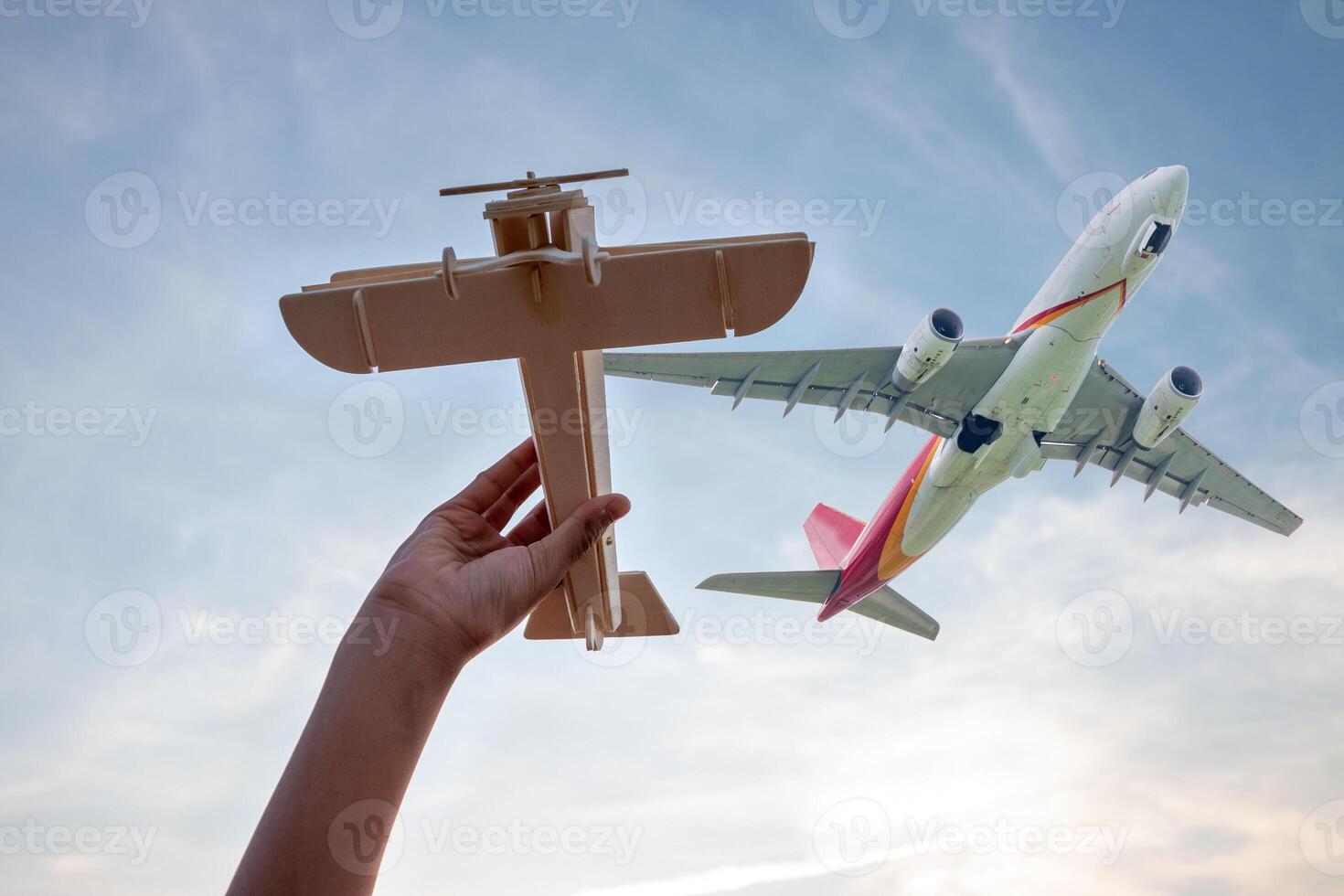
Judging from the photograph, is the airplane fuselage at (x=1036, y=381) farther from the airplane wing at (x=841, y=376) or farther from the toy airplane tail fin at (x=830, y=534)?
the toy airplane tail fin at (x=830, y=534)

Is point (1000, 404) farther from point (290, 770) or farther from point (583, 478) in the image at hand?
point (290, 770)

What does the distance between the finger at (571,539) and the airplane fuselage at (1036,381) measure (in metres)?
18.8

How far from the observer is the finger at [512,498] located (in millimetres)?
5578

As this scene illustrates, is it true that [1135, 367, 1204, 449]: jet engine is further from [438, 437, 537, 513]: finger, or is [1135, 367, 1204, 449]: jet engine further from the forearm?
the forearm

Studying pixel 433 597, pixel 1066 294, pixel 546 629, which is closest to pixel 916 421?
pixel 1066 294

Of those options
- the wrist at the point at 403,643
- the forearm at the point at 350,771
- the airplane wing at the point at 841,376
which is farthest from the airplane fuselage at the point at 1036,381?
the forearm at the point at 350,771

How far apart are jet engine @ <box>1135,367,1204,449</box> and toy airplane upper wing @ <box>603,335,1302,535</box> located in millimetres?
1212

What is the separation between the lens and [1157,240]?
20500mm

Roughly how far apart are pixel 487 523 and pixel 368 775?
92.0 inches

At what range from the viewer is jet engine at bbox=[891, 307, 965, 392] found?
21.9m

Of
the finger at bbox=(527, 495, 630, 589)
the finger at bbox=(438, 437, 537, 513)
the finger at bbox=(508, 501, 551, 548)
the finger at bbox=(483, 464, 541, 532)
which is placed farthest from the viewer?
the finger at bbox=(508, 501, 551, 548)

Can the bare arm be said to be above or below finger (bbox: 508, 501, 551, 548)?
below

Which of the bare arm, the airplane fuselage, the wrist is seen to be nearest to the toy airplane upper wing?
the airplane fuselage

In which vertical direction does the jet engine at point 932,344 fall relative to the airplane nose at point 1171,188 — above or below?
below
